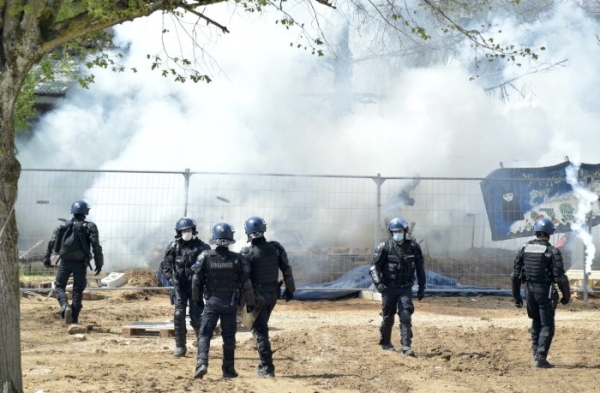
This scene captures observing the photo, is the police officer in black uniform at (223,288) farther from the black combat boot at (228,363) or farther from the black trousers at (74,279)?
the black trousers at (74,279)

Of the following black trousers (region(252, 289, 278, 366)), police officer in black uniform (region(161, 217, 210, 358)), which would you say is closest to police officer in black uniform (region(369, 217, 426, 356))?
black trousers (region(252, 289, 278, 366))

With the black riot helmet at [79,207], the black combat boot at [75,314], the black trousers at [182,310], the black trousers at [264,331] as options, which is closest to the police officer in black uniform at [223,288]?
the black trousers at [264,331]

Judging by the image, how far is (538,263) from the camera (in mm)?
9812

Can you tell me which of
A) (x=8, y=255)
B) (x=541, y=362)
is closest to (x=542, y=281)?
(x=541, y=362)

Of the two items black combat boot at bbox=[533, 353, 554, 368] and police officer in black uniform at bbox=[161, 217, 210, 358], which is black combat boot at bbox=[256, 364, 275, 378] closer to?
police officer in black uniform at bbox=[161, 217, 210, 358]

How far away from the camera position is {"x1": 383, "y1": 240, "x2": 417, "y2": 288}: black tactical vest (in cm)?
1052

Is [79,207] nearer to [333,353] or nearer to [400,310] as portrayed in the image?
[333,353]

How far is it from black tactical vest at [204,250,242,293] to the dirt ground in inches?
34.4

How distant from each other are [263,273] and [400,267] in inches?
84.3

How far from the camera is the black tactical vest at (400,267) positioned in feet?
34.5

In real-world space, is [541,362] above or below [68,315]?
below

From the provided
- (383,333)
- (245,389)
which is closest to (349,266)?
(383,333)

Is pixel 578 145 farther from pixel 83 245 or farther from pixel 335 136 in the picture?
pixel 83 245

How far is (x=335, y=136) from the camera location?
2639 cm
